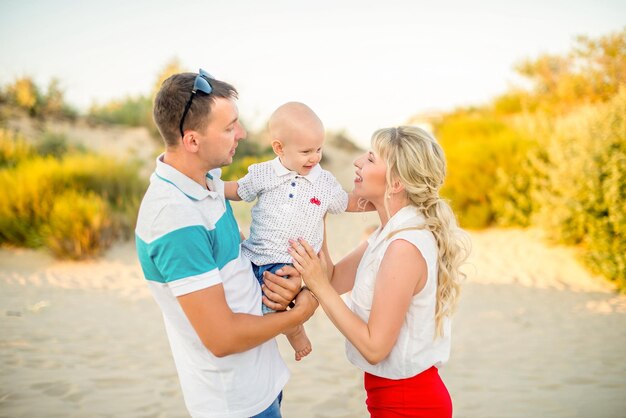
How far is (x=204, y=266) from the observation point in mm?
1702

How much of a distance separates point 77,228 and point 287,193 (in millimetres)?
7617

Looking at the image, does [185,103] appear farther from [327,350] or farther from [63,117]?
[63,117]

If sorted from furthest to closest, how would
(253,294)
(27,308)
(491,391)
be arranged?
(27,308) < (491,391) < (253,294)

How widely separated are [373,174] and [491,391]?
135 inches

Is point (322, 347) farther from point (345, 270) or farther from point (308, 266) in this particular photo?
point (308, 266)

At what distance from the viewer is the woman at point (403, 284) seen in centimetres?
202

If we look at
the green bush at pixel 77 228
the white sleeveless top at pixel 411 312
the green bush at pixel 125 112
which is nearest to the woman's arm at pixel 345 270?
the white sleeveless top at pixel 411 312

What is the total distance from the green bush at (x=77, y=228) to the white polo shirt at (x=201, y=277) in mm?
7798

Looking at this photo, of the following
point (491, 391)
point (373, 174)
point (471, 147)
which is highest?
point (373, 174)

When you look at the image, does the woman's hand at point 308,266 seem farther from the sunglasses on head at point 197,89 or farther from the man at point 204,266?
the sunglasses on head at point 197,89

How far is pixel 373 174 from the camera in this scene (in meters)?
2.33

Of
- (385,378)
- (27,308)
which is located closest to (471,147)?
(27,308)

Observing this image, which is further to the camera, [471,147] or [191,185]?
[471,147]

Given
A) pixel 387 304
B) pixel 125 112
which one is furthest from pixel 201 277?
pixel 125 112
